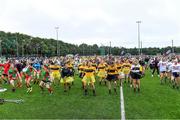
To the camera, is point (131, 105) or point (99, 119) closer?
point (99, 119)

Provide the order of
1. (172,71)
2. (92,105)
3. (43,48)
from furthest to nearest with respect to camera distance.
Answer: (43,48)
(172,71)
(92,105)

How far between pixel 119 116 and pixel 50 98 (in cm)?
736

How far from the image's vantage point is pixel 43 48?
404ft

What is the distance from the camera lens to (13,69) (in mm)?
29312

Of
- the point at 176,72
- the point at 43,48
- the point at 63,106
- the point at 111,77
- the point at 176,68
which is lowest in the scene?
the point at 63,106

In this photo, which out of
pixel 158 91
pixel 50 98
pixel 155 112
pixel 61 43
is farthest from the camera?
pixel 61 43

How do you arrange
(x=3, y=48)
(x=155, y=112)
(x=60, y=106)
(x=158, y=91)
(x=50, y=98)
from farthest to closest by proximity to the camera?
(x=3, y=48) → (x=158, y=91) → (x=50, y=98) → (x=60, y=106) → (x=155, y=112)

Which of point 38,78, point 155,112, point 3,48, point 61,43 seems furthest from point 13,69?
point 61,43

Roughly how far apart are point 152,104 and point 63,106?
4.58 meters

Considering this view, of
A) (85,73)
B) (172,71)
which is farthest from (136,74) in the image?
(172,71)

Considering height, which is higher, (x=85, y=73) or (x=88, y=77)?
(x=85, y=73)

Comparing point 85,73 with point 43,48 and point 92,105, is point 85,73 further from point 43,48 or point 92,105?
point 43,48

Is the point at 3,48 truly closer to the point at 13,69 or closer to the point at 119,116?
the point at 13,69

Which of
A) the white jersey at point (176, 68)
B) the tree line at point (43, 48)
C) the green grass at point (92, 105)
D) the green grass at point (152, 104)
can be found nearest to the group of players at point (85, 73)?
the white jersey at point (176, 68)
